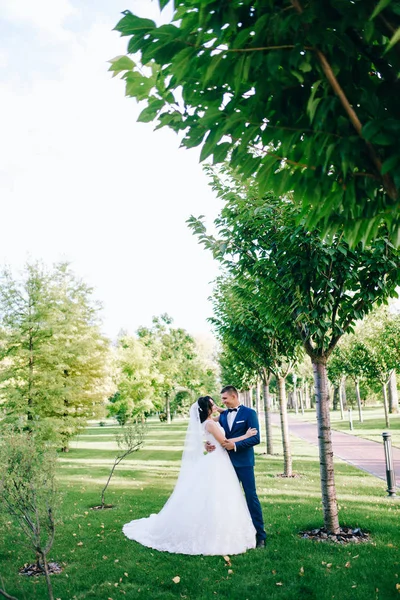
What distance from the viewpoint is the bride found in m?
6.85

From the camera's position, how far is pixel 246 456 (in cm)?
756

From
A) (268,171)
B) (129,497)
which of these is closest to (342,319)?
(268,171)

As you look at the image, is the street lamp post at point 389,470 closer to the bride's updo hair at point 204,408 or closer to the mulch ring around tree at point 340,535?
the mulch ring around tree at point 340,535

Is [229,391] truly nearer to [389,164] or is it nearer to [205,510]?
[205,510]

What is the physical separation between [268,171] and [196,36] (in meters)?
0.94

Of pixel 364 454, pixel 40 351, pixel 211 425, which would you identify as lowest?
pixel 364 454

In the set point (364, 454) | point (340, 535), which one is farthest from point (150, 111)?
point (364, 454)

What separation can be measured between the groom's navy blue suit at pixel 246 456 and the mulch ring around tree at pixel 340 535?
88 cm

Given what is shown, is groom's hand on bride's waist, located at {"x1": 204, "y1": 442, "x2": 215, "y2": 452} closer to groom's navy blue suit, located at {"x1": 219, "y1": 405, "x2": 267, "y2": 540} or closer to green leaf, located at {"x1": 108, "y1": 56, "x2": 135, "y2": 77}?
groom's navy blue suit, located at {"x1": 219, "y1": 405, "x2": 267, "y2": 540}

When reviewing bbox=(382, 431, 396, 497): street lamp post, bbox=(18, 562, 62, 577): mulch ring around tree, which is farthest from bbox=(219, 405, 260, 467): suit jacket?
bbox=(382, 431, 396, 497): street lamp post

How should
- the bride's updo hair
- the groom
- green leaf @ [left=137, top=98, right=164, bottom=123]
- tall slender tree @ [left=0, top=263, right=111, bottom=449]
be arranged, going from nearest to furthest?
green leaf @ [left=137, top=98, right=164, bottom=123] < the groom < the bride's updo hair < tall slender tree @ [left=0, top=263, right=111, bottom=449]

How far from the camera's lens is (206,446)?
301 inches

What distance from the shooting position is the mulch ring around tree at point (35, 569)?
20.9 ft

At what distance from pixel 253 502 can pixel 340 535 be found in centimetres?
149
